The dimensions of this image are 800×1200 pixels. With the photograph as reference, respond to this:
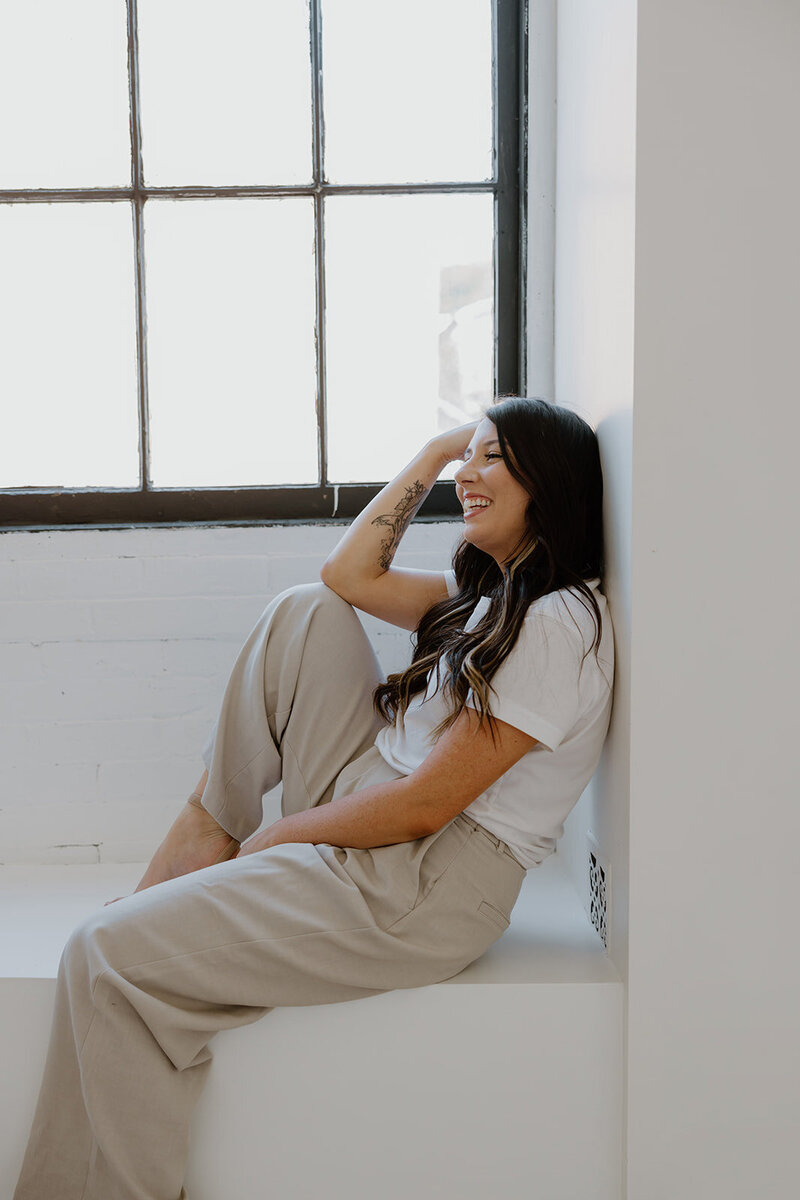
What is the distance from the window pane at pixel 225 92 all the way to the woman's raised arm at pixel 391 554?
2.82 feet

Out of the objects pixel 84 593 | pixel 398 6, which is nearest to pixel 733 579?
pixel 84 593

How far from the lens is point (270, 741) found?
1.75 meters

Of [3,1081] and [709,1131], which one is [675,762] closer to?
[709,1131]

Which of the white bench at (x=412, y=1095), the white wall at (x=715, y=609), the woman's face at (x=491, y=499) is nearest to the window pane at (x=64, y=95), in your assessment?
the woman's face at (x=491, y=499)

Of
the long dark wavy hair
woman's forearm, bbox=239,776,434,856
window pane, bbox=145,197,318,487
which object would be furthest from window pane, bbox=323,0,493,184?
woman's forearm, bbox=239,776,434,856

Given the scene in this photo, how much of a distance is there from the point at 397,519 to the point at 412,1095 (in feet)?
3.33

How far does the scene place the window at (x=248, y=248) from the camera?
2299mm

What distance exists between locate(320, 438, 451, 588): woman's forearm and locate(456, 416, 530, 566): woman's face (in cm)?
21

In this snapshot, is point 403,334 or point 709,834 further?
point 403,334

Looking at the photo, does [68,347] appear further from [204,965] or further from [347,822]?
[204,965]

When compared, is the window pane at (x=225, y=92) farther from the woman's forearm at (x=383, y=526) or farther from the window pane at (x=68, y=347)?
the woman's forearm at (x=383, y=526)

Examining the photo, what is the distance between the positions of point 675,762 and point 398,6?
73.7 inches

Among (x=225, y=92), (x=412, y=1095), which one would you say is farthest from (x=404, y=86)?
(x=412, y=1095)

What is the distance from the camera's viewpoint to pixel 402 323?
93.7 inches
